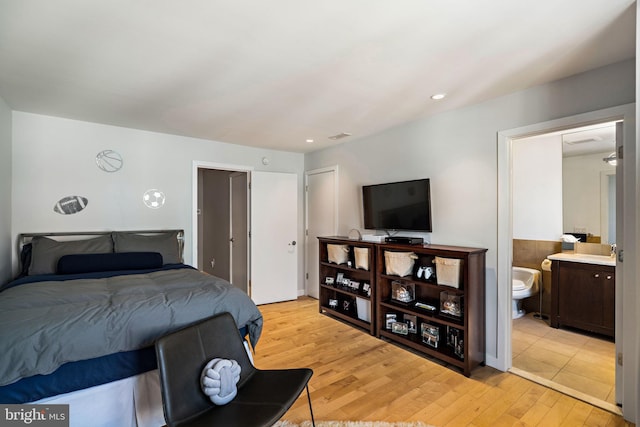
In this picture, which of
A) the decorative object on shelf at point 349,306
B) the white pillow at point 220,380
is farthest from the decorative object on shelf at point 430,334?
the white pillow at point 220,380

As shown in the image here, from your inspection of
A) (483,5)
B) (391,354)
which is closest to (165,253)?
(391,354)

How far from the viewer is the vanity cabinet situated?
3232 millimetres

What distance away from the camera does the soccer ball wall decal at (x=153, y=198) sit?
12.6 feet

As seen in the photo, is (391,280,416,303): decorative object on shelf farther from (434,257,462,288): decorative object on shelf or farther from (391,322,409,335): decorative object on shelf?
(434,257,462,288): decorative object on shelf

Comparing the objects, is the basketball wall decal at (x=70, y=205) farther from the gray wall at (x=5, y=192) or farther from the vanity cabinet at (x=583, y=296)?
the vanity cabinet at (x=583, y=296)

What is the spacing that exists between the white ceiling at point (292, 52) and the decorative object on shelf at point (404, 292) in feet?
5.89

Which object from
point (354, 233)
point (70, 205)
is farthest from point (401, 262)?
point (70, 205)

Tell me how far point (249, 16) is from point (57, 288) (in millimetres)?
2295

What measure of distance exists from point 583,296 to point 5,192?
19.5 feet

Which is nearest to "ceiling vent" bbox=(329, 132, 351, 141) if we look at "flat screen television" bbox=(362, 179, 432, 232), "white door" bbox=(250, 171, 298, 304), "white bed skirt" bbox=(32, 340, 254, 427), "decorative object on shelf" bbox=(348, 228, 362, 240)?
"flat screen television" bbox=(362, 179, 432, 232)

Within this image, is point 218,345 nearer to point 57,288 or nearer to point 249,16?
point 57,288

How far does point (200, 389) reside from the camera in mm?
1633

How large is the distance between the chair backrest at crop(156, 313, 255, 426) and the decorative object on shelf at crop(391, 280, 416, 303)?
6.13 ft

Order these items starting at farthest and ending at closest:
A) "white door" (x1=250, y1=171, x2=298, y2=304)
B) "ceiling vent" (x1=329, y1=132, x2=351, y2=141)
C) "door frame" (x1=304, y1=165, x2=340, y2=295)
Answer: "white door" (x1=250, y1=171, x2=298, y2=304) → "door frame" (x1=304, y1=165, x2=340, y2=295) → "ceiling vent" (x1=329, y1=132, x2=351, y2=141)
